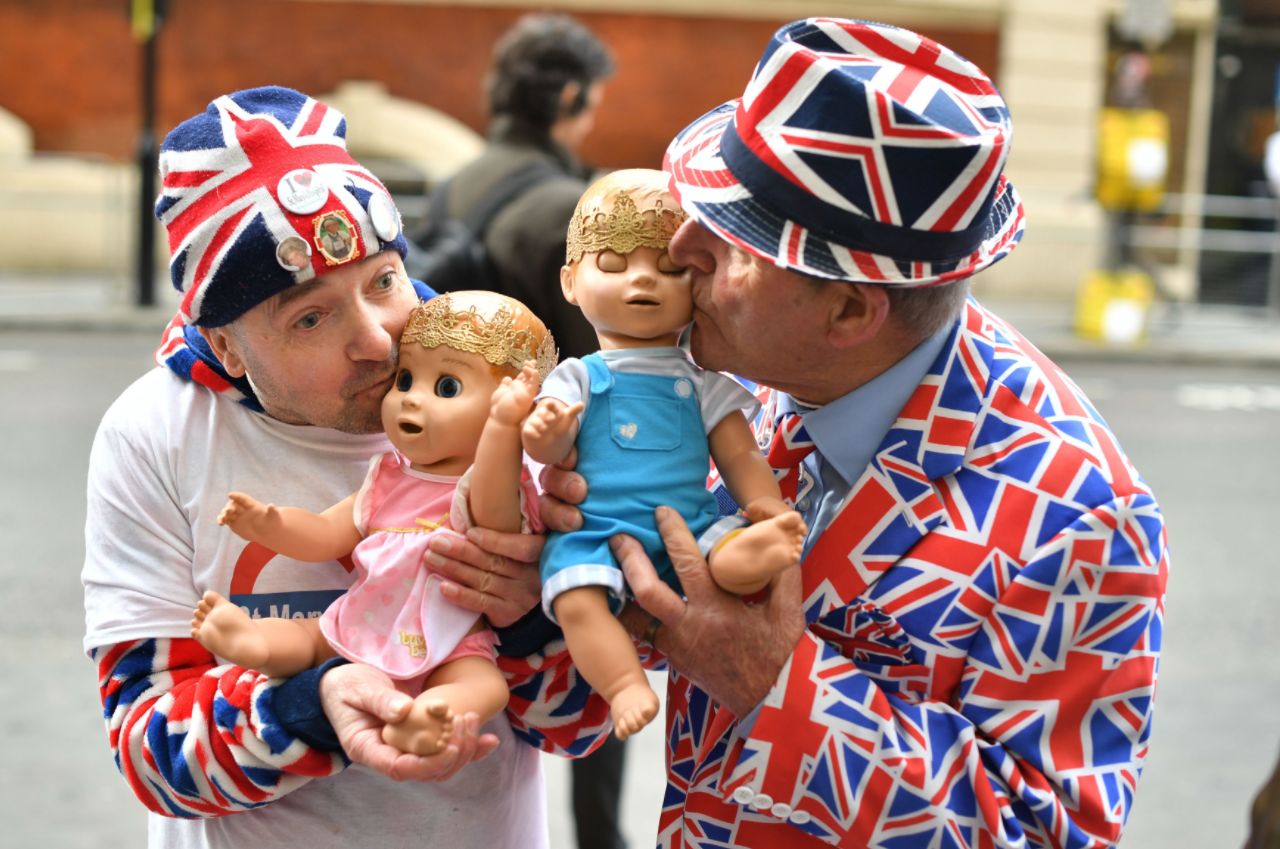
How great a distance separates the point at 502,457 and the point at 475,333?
21 centimetres

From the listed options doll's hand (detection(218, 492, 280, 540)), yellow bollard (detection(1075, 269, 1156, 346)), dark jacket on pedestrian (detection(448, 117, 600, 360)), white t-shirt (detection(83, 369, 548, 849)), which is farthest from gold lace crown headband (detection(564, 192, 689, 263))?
yellow bollard (detection(1075, 269, 1156, 346))

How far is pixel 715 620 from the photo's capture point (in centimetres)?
210

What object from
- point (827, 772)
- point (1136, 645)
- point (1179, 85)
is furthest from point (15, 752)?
point (1179, 85)

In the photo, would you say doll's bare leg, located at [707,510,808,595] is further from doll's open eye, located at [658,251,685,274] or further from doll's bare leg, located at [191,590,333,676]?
doll's bare leg, located at [191,590,333,676]

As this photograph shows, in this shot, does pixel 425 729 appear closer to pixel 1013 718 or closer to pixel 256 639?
pixel 256 639

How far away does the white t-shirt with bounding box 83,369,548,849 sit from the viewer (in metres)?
2.25

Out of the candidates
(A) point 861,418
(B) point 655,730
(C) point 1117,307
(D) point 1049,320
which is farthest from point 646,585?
(D) point 1049,320

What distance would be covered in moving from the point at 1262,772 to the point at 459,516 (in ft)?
14.3

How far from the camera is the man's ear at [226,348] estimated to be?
2.24 meters

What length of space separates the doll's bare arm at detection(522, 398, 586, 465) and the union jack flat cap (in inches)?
15.3

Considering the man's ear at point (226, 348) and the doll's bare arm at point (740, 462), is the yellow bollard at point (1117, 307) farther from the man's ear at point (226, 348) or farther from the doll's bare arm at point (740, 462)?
the man's ear at point (226, 348)

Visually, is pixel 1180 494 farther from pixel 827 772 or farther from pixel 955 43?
pixel 955 43

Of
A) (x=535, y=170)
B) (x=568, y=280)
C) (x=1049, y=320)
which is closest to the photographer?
(x=568, y=280)

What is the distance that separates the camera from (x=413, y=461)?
224 centimetres
